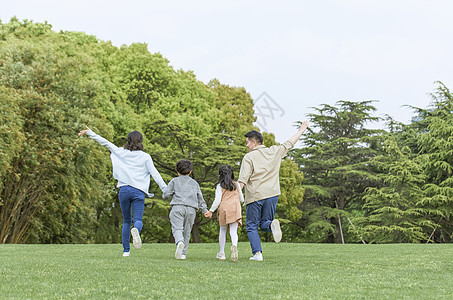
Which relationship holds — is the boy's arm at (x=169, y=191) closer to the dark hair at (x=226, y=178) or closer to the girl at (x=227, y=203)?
the girl at (x=227, y=203)

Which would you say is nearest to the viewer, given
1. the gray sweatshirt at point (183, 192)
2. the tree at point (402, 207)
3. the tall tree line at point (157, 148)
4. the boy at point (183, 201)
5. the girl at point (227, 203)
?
the boy at point (183, 201)

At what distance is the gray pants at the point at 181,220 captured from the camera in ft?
27.0

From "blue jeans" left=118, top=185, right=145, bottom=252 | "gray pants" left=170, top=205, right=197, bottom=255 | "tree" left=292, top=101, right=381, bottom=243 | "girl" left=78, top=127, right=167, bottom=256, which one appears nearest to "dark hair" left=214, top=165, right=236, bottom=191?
"gray pants" left=170, top=205, right=197, bottom=255

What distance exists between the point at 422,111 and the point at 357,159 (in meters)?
6.48

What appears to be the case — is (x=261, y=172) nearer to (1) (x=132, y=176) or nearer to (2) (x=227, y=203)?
(2) (x=227, y=203)

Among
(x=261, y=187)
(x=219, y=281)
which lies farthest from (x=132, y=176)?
(x=219, y=281)

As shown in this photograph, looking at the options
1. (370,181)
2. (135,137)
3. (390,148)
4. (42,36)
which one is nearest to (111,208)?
(42,36)

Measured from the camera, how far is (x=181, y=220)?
837 cm

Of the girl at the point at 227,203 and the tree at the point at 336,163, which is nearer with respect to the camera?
the girl at the point at 227,203

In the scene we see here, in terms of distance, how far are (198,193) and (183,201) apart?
383 mm

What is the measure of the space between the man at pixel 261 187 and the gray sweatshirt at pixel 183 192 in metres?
0.84

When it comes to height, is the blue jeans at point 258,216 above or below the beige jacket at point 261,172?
below

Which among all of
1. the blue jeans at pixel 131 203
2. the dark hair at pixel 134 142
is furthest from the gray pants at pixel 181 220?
the dark hair at pixel 134 142

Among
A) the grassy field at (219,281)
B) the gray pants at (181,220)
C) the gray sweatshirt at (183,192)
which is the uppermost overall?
the gray sweatshirt at (183,192)
